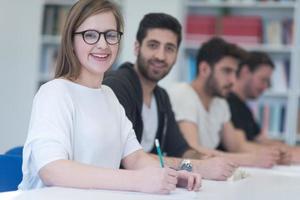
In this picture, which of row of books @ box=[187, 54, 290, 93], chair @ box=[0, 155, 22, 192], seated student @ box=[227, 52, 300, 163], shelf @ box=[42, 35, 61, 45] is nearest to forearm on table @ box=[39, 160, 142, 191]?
chair @ box=[0, 155, 22, 192]

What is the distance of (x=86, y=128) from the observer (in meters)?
1.87

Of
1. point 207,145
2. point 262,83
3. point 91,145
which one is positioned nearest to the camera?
point 91,145

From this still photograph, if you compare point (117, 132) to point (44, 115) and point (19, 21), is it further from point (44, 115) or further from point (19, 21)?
point (19, 21)

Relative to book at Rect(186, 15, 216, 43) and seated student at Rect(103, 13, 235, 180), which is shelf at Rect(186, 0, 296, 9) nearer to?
book at Rect(186, 15, 216, 43)

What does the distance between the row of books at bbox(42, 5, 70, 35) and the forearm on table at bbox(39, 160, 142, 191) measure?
155 inches

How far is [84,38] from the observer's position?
6.34 feet

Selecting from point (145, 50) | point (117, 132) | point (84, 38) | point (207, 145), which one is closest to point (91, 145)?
point (117, 132)

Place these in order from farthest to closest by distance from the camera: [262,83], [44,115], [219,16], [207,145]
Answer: [219,16], [262,83], [207,145], [44,115]

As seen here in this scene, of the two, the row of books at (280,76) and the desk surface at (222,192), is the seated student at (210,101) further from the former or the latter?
the row of books at (280,76)

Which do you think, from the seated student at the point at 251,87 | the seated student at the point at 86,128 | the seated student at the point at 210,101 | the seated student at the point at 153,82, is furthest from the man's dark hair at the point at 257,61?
the seated student at the point at 86,128

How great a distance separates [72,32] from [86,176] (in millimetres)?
496

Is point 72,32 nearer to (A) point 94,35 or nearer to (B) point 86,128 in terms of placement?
(A) point 94,35

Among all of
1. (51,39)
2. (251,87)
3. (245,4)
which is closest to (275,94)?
(251,87)

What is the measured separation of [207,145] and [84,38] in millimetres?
1840
